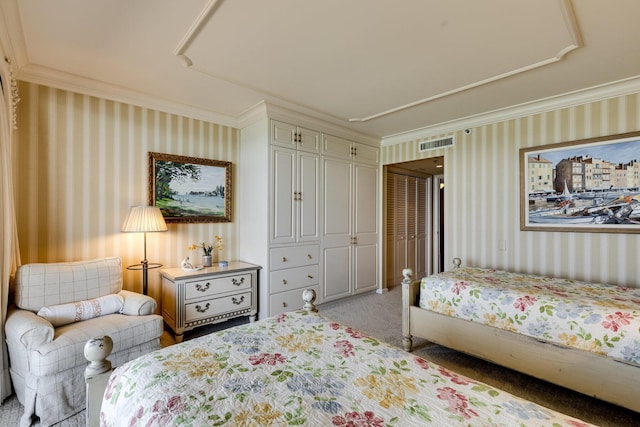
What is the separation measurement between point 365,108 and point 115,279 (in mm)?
3017

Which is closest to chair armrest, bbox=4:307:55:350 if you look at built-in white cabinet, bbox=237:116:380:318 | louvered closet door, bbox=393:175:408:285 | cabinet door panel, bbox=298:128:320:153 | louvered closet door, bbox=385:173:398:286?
built-in white cabinet, bbox=237:116:380:318

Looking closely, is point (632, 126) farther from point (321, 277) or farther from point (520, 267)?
point (321, 277)

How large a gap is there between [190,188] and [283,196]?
1.06 m

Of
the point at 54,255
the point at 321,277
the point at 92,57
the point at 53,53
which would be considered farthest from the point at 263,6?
the point at 321,277

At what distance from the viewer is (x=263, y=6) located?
68.3 inches

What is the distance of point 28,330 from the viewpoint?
1806mm

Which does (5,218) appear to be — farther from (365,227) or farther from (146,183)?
(365,227)

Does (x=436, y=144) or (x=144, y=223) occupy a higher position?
(x=436, y=144)

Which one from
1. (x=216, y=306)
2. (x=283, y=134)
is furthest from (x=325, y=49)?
(x=216, y=306)

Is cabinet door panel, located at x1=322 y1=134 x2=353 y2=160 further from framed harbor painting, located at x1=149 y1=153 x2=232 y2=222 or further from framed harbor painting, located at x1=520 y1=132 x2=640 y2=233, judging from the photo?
framed harbor painting, located at x1=520 y1=132 x2=640 y2=233

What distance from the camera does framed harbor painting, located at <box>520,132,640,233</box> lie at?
273cm

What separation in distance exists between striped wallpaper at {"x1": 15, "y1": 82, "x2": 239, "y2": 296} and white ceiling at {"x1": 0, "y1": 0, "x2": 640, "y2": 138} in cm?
20

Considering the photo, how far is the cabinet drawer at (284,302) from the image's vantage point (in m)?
3.37

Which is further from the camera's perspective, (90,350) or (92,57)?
(92,57)
